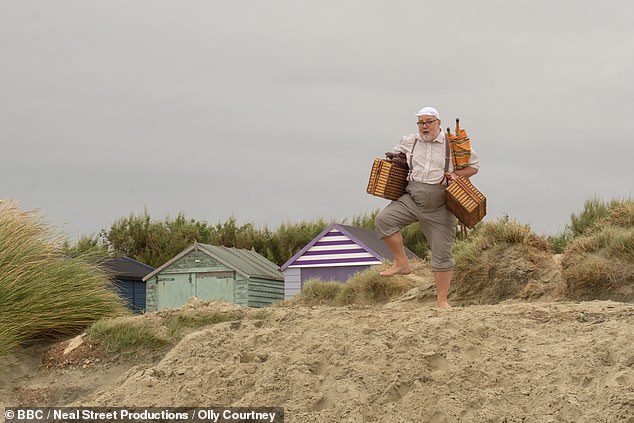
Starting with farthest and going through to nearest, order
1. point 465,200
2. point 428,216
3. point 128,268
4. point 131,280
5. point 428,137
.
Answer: point 128,268 → point 131,280 → point 428,216 → point 428,137 → point 465,200

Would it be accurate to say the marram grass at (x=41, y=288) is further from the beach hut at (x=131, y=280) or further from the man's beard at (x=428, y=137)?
the beach hut at (x=131, y=280)

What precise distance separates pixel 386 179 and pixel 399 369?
9.00 ft

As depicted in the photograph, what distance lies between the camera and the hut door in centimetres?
2167

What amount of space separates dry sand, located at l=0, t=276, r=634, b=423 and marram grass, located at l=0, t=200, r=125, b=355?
78 cm

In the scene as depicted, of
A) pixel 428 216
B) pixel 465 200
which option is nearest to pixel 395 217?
pixel 428 216

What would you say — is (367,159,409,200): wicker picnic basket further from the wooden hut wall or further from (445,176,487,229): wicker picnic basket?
the wooden hut wall

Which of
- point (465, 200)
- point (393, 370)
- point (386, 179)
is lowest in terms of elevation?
point (393, 370)

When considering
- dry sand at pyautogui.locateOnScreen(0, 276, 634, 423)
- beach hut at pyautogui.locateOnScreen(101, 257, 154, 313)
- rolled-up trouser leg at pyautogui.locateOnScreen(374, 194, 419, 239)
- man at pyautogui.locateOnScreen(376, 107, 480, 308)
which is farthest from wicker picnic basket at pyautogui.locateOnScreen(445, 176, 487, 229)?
beach hut at pyautogui.locateOnScreen(101, 257, 154, 313)

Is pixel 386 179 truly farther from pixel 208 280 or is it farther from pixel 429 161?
pixel 208 280

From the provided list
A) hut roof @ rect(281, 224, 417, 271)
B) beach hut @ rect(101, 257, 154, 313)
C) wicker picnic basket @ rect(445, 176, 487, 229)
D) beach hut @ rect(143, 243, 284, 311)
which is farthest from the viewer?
beach hut @ rect(101, 257, 154, 313)

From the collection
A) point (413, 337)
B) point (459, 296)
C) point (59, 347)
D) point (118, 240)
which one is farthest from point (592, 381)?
point (118, 240)

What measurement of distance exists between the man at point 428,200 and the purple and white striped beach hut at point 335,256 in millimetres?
11965

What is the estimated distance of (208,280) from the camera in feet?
72.1

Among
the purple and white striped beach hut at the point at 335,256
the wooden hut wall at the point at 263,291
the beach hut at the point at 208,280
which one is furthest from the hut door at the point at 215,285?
the purple and white striped beach hut at the point at 335,256
